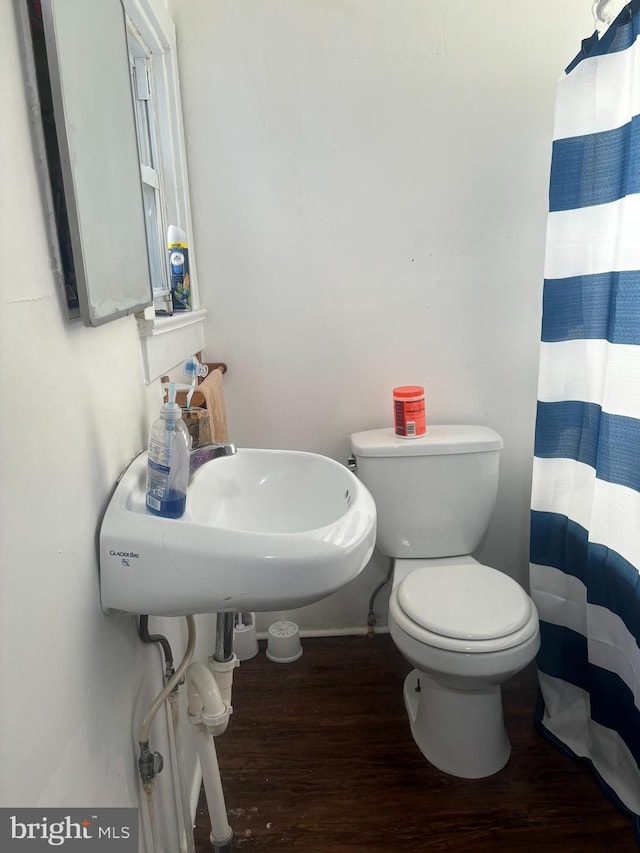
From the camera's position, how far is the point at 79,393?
0.76 meters

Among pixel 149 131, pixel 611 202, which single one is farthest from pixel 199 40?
pixel 611 202

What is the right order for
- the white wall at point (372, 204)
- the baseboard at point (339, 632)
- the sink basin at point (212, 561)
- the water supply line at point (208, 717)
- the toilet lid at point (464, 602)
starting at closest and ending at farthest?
the sink basin at point (212, 561), the water supply line at point (208, 717), the toilet lid at point (464, 602), the white wall at point (372, 204), the baseboard at point (339, 632)

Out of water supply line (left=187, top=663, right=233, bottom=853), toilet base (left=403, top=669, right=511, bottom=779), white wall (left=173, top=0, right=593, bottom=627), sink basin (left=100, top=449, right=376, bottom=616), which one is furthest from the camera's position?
white wall (left=173, top=0, right=593, bottom=627)

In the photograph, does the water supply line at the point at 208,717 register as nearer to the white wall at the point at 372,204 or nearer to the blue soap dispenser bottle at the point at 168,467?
the blue soap dispenser bottle at the point at 168,467

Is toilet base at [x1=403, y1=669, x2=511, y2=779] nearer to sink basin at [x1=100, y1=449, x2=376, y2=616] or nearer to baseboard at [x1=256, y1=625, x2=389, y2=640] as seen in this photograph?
baseboard at [x1=256, y1=625, x2=389, y2=640]

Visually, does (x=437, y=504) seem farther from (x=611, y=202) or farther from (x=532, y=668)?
(x=611, y=202)

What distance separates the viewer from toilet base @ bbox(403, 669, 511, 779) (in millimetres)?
1429

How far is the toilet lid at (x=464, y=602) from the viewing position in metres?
1.31

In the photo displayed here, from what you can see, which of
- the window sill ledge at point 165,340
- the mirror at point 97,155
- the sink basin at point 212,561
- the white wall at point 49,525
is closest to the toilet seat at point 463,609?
the sink basin at point 212,561

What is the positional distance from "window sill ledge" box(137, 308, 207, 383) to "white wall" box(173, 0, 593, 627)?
25 cm

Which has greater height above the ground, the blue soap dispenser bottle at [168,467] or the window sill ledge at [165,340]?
the window sill ledge at [165,340]

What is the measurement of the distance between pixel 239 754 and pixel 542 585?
3.02 ft

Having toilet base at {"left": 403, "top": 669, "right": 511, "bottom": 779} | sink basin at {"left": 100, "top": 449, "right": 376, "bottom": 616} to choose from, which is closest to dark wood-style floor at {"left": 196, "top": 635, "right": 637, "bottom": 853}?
toilet base at {"left": 403, "top": 669, "right": 511, "bottom": 779}

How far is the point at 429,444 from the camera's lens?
5.41ft
